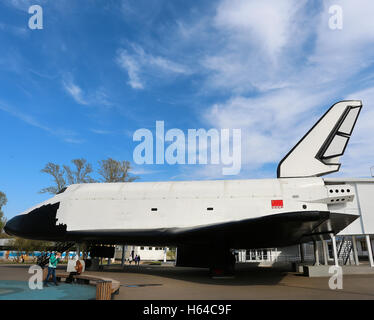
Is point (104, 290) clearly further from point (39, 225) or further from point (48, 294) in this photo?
point (39, 225)

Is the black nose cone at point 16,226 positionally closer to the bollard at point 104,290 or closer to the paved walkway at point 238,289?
the paved walkway at point 238,289

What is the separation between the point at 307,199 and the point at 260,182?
70.7 inches

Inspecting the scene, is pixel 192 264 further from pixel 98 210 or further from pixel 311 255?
pixel 311 255

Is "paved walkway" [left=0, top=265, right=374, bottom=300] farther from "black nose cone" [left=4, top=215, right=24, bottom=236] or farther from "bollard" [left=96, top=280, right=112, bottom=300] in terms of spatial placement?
"black nose cone" [left=4, top=215, right=24, bottom=236]

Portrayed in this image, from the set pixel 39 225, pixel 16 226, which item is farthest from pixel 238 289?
pixel 16 226

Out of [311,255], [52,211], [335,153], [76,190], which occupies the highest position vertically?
[335,153]

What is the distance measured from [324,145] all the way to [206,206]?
5.32 m

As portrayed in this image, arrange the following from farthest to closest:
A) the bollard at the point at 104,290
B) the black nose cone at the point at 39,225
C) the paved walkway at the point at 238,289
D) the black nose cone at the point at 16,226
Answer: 1. the black nose cone at the point at 16,226
2. the black nose cone at the point at 39,225
3. the paved walkway at the point at 238,289
4. the bollard at the point at 104,290

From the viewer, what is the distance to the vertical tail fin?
10.6 meters

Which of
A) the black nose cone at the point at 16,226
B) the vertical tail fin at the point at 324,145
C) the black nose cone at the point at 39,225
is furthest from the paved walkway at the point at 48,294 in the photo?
the vertical tail fin at the point at 324,145

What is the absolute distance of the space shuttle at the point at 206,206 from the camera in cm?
962
